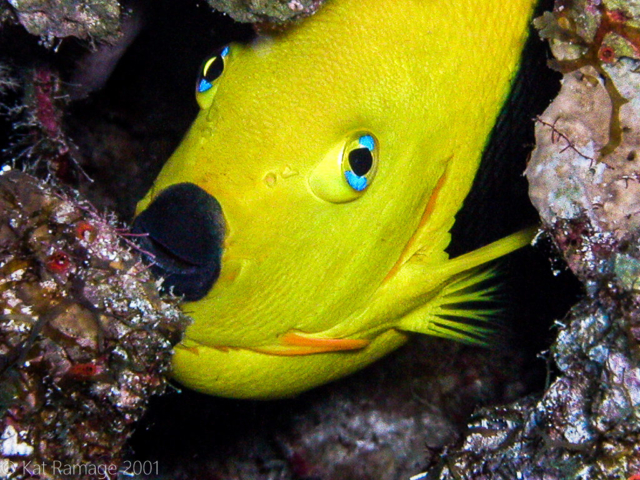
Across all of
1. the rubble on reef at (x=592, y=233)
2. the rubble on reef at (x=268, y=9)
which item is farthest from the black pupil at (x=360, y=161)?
the rubble on reef at (x=592, y=233)

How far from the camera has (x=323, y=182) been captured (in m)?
1.86

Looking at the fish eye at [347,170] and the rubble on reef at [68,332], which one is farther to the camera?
the fish eye at [347,170]

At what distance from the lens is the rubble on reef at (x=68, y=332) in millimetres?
1631

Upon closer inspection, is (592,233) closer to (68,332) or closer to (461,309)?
(461,309)

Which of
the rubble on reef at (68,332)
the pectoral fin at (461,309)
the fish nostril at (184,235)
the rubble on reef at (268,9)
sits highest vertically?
the rubble on reef at (268,9)

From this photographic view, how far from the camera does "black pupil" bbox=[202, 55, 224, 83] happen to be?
6.47 ft

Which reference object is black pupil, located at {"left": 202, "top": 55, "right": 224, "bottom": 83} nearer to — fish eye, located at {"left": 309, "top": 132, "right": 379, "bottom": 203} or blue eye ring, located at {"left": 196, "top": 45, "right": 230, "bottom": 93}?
blue eye ring, located at {"left": 196, "top": 45, "right": 230, "bottom": 93}

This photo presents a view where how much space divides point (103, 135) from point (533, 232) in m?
3.10

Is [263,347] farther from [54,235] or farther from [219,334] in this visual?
[54,235]

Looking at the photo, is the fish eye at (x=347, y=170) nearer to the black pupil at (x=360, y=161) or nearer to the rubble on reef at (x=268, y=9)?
the black pupil at (x=360, y=161)

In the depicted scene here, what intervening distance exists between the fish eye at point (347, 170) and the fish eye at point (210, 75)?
51 cm

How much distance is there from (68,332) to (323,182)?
952 mm

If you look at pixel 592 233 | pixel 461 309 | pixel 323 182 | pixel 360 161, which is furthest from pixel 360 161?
pixel 461 309

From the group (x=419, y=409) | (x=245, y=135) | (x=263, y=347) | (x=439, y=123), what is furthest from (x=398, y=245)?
(x=419, y=409)
